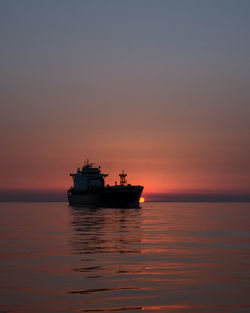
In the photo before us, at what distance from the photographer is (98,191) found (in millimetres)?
148125

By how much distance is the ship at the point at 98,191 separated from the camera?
12825 cm

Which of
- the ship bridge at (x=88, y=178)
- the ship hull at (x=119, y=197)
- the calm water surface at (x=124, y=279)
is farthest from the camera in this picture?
the ship bridge at (x=88, y=178)

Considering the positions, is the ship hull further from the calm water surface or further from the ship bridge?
the calm water surface

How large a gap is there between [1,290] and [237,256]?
45.7ft

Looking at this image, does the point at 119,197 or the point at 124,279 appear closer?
the point at 124,279

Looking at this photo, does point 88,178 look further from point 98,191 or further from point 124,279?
point 124,279

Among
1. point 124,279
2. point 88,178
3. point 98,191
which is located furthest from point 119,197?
point 124,279

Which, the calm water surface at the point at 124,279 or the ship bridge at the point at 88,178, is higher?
the ship bridge at the point at 88,178

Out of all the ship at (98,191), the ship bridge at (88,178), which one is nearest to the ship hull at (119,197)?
the ship at (98,191)

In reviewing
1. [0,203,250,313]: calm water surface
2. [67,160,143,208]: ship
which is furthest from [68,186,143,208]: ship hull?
[0,203,250,313]: calm water surface

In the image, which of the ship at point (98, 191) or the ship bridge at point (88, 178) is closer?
the ship at point (98, 191)

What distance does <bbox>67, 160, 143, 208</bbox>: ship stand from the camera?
128250 mm

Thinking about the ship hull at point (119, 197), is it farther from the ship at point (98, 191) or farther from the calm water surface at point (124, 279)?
the calm water surface at point (124, 279)

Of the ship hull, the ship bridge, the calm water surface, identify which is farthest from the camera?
the ship bridge
